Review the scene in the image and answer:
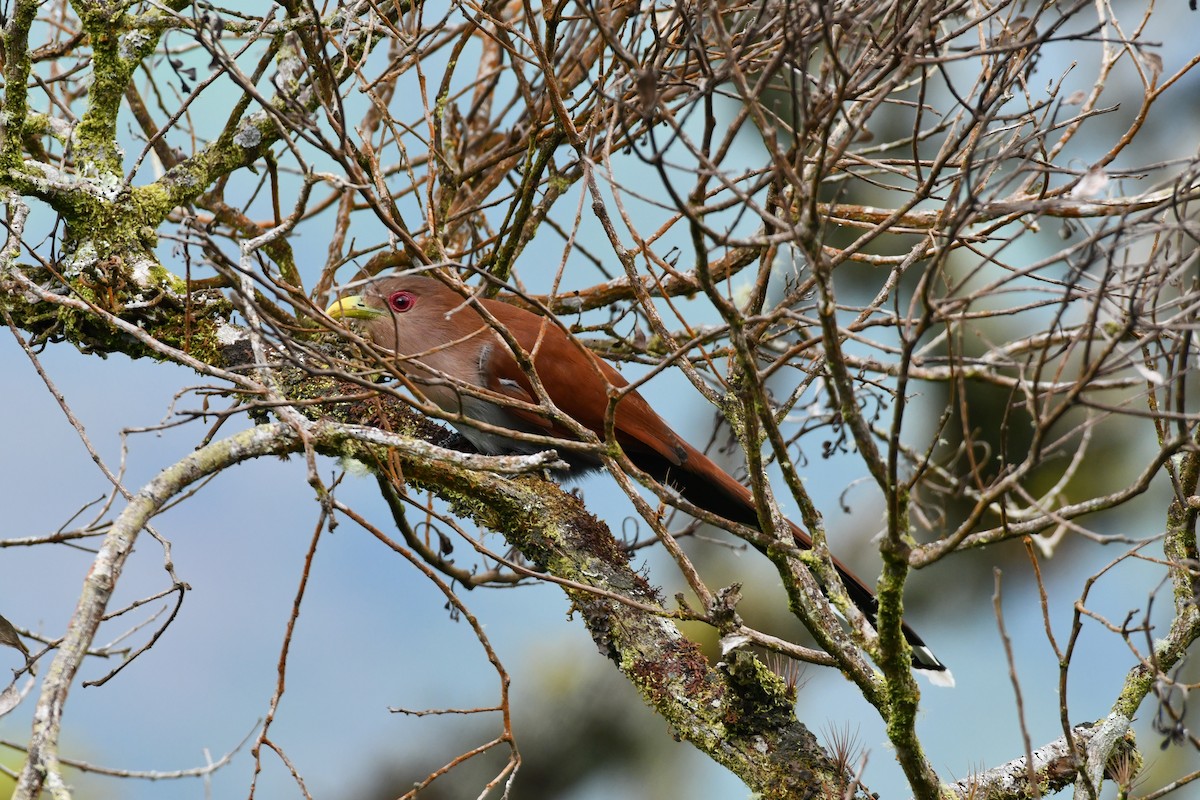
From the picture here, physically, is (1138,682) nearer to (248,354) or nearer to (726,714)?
(726,714)

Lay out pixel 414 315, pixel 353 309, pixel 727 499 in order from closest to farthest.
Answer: pixel 727 499
pixel 353 309
pixel 414 315

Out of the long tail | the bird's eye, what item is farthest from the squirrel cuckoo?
the bird's eye

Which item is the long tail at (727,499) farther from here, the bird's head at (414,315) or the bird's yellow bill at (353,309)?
the bird's yellow bill at (353,309)

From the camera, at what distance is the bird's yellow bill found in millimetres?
3372

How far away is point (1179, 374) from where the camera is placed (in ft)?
5.71

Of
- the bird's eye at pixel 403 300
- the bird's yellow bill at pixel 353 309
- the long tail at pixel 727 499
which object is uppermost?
the bird's eye at pixel 403 300

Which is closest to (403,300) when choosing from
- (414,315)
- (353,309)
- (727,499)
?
(414,315)

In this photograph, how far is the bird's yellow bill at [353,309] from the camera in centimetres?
337

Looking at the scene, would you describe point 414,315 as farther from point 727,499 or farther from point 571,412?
point 727,499

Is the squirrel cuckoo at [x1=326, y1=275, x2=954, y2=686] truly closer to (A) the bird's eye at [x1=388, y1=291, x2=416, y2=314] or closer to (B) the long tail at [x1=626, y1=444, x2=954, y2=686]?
(B) the long tail at [x1=626, y1=444, x2=954, y2=686]

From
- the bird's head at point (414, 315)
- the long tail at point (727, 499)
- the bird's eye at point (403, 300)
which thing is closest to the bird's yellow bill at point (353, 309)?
the bird's head at point (414, 315)

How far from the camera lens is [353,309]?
3416mm

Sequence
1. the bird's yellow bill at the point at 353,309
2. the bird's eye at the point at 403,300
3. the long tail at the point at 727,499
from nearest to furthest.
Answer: the long tail at the point at 727,499, the bird's yellow bill at the point at 353,309, the bird's eye at the point at 403,300

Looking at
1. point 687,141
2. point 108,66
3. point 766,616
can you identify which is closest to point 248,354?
point 108,66
